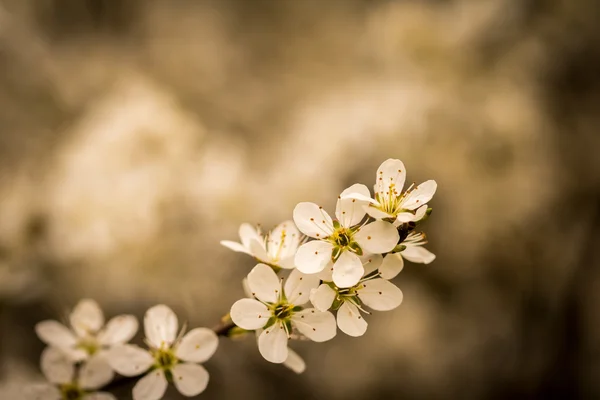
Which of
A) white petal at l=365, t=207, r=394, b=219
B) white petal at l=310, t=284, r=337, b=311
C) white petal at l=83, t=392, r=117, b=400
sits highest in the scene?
white petal at l=365, t=207, r=394, b=219

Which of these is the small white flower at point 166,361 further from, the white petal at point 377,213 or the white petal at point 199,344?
the white petal at point 377,213

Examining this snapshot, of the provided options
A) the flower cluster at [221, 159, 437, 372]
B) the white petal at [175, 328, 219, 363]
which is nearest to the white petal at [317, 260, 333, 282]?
the flower cluster at [221, 159, 437, 372]

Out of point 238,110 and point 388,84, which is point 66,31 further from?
point 388,84

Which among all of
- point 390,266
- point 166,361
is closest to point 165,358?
point 166,361

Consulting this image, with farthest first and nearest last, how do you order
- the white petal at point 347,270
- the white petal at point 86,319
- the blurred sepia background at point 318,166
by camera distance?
the blurred sepia background at point 318,166, the white petal at point 86,319, the white petal at point 347,270

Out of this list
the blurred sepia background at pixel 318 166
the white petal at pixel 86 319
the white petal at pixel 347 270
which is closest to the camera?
the white petal at pixel 347 270

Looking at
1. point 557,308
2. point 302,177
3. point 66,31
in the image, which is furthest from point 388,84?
point 66,31

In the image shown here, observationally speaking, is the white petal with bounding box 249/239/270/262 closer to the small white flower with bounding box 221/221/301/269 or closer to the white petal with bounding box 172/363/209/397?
the small white flower with bounding box 221/221/301/269

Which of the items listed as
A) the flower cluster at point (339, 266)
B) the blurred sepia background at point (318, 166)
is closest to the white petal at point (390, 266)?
the flower cluster at point (339, 266)
